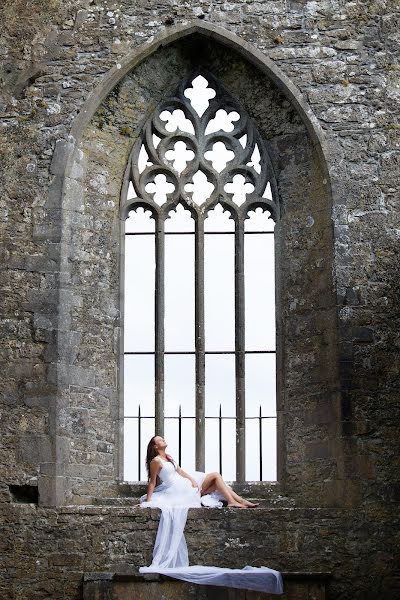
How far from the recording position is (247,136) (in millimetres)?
14953

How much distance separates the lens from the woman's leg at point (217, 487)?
1363 centimetres

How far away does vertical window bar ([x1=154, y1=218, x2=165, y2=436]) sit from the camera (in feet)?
46.8

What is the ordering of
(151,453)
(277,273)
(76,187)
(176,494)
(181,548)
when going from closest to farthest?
1. (181,548)
2. (176,494)
3. (151,453)
4. (76,187)
5. (277,273)

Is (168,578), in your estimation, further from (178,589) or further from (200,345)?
(200,345)

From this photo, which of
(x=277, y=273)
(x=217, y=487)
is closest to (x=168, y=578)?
(x=217, y=487)

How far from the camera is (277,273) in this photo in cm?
1451

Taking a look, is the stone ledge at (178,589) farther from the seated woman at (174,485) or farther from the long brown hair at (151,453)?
the long brown hair at (151,453)

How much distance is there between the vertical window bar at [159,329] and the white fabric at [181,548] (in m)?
0.57

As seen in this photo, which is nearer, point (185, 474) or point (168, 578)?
point (168, 578)

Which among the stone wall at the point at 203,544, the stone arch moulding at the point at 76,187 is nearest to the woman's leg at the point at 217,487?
the stone wall at the point at 203,544

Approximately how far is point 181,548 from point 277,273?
280 centimetres

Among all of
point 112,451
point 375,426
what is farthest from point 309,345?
point 112,451

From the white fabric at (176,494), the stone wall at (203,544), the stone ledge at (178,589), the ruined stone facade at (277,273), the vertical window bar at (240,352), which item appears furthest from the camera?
the vertical window bar at (240,352)

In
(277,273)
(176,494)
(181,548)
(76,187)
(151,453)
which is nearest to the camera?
(181,548)
